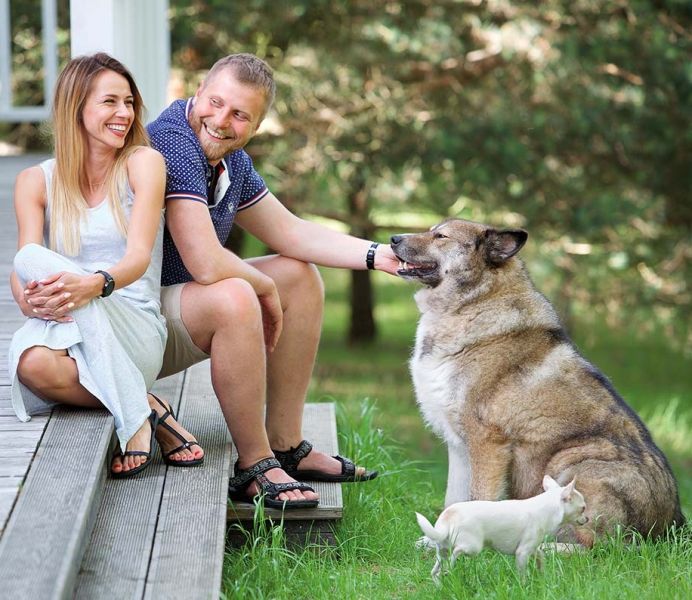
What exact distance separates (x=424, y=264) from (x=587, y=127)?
17.1 ft

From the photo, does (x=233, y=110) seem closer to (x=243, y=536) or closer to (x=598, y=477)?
(x=243, y=536)

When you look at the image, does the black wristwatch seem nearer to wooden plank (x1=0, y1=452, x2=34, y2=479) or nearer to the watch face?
the watch face

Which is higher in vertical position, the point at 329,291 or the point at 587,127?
the point at 587,127

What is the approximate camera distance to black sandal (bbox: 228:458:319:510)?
11.0 ft

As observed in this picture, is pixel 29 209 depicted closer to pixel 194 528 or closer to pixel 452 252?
pixel 194 528

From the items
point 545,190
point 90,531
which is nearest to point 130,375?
point 90,531

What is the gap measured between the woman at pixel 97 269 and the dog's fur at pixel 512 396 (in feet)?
2.97

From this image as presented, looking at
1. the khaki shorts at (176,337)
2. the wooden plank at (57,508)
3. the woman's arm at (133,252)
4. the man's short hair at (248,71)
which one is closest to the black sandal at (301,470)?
the khaki shorts at (176,337)

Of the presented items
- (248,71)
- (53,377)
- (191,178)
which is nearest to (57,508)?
(53,377)

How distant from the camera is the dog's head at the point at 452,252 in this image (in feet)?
12.3

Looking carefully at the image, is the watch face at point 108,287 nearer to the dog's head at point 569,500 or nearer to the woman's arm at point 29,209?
the woman's arm at point 29,209

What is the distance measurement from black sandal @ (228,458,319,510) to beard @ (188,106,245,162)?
1013 millimetres

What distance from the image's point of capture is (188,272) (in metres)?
3.62

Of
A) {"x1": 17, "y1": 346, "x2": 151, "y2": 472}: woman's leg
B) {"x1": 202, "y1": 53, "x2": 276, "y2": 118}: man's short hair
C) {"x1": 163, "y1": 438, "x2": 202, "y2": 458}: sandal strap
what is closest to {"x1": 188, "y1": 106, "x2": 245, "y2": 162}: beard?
{"x1": 202, "y1": 53, "x2": 276, "y2": 118}: man's short hair
